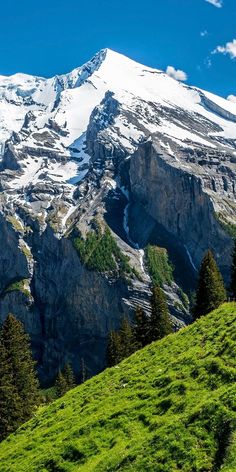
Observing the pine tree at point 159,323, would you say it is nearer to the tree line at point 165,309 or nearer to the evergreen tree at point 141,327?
the tree line at point 165,309

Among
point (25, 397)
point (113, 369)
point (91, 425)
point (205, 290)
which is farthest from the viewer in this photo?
point (205, 290)

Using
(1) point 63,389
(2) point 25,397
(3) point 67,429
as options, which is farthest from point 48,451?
(1) point 63,389

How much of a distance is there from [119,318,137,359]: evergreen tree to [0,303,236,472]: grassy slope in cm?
4180

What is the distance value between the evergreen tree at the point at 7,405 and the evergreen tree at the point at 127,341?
29.4 m

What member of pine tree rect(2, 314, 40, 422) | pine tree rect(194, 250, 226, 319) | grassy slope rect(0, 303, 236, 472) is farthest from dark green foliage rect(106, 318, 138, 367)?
grassy slope rect(0, 303, 236, 472)

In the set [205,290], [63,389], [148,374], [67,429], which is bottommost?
[63,389]

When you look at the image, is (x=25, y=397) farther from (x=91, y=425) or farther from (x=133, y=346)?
(x=91, y=425)

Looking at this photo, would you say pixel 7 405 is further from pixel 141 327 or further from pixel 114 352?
pixel 114 352

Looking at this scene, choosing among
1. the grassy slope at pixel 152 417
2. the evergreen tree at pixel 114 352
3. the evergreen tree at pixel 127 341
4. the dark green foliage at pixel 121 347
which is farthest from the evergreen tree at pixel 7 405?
the evergreen tree at pixel 114 352

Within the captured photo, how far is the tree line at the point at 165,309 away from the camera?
84375mm

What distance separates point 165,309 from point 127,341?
14610 millimetres

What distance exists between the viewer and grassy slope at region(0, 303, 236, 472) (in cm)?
2639

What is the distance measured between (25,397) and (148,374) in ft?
112

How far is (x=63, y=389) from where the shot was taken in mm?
124438
